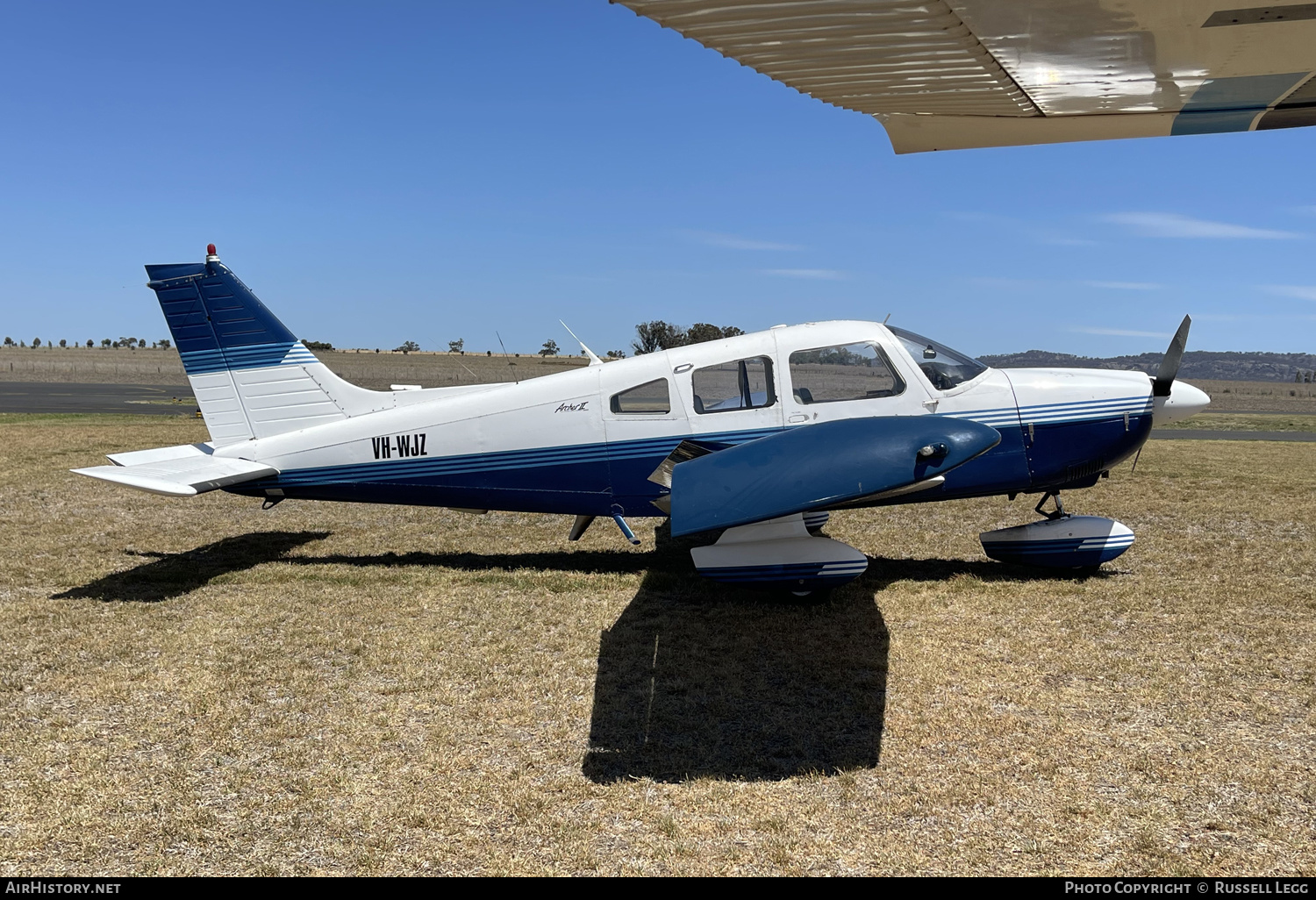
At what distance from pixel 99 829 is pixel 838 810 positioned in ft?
10.8

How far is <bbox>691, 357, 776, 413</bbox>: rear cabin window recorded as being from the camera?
727 centimetres

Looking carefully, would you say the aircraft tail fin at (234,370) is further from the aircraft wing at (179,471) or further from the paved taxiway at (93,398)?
the paved taxiway at (93,398)

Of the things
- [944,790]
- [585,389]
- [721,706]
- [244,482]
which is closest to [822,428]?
[721,706]

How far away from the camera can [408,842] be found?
11.6ft

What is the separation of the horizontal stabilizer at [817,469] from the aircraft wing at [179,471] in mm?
4660

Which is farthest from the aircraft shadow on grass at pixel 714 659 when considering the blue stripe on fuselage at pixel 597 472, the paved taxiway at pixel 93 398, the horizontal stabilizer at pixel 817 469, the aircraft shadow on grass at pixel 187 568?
the paved taxiway at pixel 93 398

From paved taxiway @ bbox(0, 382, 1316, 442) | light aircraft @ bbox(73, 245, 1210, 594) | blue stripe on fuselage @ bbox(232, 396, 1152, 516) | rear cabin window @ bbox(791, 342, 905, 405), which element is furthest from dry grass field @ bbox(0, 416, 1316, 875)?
paved taxiway @ bbox(0, 382, 1316, 442)

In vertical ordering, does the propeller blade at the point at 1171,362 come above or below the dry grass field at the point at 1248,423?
above

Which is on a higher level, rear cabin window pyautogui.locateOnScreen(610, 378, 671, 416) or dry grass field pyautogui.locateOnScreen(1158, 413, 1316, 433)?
rear cabin window pyautogui.locateOnScreen(610, 378, 671, 416)

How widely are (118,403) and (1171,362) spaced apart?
3633 centimetres

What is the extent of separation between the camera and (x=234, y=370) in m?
8.43

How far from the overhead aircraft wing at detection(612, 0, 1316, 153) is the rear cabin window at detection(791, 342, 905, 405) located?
326cm

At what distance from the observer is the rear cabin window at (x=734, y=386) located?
286 inches

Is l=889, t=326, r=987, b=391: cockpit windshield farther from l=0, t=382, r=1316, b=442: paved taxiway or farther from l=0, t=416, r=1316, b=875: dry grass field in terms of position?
l=0, t=382, r=1316, b=442: paved taxiway
